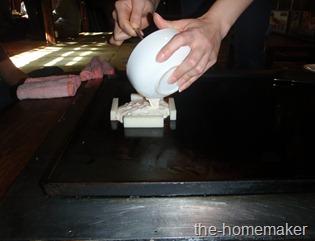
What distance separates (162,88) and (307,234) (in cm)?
46

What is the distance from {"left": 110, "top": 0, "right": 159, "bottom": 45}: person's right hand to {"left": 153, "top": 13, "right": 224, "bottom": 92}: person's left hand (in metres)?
0.20

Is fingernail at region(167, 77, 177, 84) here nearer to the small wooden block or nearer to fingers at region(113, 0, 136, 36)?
the small wooden block

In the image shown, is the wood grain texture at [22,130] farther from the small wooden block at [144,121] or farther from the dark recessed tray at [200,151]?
the small wooden block at [144,121]

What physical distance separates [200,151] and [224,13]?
0.42m

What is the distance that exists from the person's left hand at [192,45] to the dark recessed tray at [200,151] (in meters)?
0.17

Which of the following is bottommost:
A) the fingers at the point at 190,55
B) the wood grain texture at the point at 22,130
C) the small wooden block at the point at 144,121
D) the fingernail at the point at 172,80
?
the wood grain texture at the point at 22,130

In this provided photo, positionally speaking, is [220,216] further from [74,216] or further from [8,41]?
[8,41]

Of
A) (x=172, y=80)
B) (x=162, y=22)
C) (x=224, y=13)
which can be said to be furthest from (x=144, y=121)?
(x=224, y=13)

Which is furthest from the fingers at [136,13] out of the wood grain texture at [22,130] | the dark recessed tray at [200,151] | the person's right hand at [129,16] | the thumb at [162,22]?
the wood grain texture at [22,130]

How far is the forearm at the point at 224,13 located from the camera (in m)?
0.74

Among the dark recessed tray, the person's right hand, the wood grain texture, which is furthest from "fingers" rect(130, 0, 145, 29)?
the wood grain texture

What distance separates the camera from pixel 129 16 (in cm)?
92

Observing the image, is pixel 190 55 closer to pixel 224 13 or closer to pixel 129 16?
pixel 224 13

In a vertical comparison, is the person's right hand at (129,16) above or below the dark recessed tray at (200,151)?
above
